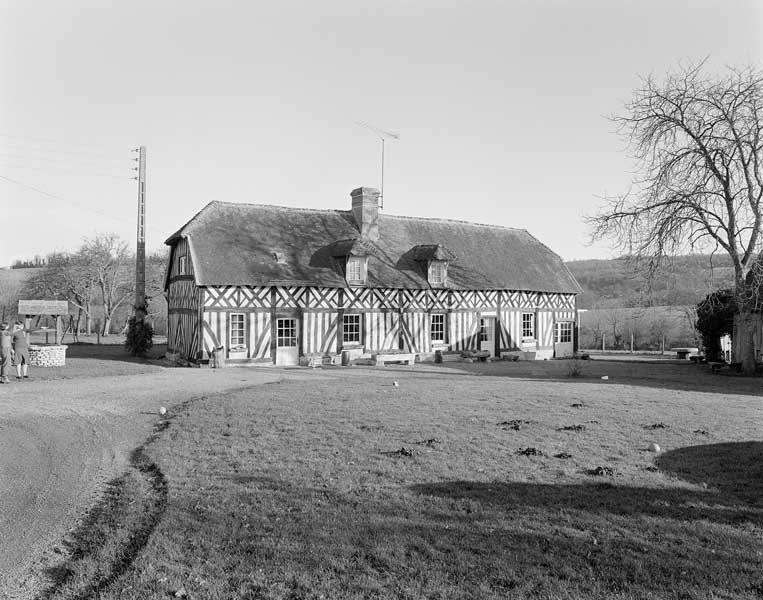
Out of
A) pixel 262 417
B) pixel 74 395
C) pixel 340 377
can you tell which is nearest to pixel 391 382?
pixel 340 377

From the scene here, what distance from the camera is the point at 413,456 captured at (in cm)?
854

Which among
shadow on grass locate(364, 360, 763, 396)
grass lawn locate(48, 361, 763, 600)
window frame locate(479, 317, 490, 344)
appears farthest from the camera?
window frame locate(479, 317, 490, 344)

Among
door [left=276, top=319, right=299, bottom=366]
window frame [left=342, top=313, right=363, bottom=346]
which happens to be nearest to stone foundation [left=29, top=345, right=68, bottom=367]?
door [left=276, top=319, right=299, bottom=366]

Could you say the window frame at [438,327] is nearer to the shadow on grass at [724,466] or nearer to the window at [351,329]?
the window at [351,329]

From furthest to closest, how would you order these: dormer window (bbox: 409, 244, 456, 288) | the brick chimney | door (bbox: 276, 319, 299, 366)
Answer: the brick chimney
dormer window (bbox: 409, 244, 456, 288)
door (bbox: 276, 319, 299, 366)

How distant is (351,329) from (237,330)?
4.59 meters

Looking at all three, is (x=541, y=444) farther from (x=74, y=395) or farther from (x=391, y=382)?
(x=74, y=395)

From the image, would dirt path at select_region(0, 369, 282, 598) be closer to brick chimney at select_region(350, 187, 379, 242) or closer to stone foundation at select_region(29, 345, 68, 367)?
stone foundation at select_region(29, 345, 68, 367)

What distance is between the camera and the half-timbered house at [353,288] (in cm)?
2353

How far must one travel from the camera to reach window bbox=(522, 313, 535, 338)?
30.2 metres

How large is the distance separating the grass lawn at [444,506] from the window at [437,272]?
49.5ft

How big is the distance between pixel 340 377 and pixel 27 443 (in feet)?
35.2

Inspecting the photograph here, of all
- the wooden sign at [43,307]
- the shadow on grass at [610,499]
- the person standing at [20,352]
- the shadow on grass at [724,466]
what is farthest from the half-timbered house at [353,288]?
the shadow on grass at [610,499]

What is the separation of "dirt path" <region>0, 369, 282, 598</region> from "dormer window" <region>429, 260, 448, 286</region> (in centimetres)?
1098
